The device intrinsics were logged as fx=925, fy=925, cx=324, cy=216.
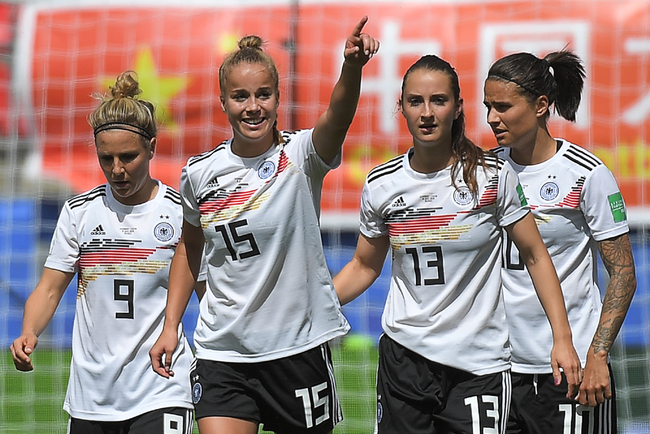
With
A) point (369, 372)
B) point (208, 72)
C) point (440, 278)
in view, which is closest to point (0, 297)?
point (208, 72)

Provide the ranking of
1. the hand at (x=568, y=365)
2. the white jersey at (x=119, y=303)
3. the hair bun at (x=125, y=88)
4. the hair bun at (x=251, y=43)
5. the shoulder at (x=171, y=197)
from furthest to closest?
the hair bun at (x=125, y=88) < the shoulder at (x=171, y=197) < the white jersey at (x=119, y=303) < the hair bun at (x=251, y=43) < the hand at (x=568, y=365)

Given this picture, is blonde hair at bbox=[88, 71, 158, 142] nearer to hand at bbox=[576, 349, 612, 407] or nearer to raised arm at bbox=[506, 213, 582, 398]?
raised arm at bbox=[506, 213, 582, 398]

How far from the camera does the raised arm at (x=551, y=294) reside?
Result: 3.27 metres

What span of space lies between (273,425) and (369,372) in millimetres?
4563

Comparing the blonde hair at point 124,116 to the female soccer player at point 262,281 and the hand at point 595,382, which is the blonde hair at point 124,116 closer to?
the female soccer player at point 262,281

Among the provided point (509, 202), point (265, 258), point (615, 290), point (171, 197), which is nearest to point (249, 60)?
point (265, 258)

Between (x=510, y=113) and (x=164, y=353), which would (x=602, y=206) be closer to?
(x=510, y=113)

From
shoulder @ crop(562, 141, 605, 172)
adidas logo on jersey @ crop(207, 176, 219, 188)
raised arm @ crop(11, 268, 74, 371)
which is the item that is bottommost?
raised arm @ crop(11, 268, 74, 371)

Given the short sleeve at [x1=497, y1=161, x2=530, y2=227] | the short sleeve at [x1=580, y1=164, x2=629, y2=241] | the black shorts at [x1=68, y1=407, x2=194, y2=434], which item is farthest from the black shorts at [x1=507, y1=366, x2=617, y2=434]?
the black shorts at [x1=68, y1=407, x2=194, y2=434]

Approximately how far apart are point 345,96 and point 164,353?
122cm

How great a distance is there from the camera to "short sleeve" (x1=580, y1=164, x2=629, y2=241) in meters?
3.66

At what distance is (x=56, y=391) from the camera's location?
768 cm

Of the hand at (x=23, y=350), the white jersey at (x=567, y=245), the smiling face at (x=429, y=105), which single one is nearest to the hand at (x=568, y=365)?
the white jersey at (x=567, y=245)

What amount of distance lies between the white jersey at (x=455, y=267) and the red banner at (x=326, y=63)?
15.2ft
